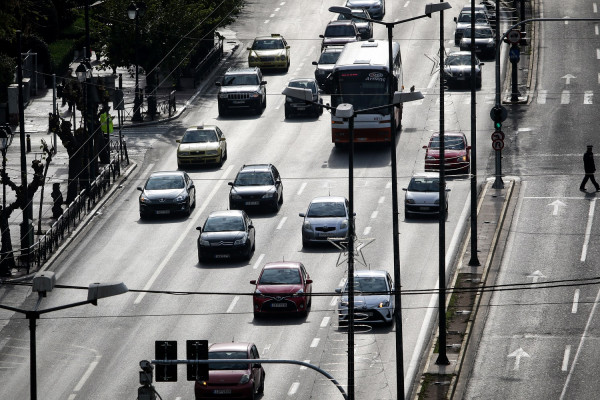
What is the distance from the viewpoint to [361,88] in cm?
6425

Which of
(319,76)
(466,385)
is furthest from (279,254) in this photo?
(319,76)

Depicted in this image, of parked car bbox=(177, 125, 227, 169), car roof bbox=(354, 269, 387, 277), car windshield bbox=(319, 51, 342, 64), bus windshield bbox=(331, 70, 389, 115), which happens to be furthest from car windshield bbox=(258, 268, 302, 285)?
car windshield bbox=(319, 51, 342, 64)

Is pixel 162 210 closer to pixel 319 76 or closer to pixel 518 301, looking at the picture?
pixel 518 301

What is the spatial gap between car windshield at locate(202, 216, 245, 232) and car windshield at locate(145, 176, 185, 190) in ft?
18.3

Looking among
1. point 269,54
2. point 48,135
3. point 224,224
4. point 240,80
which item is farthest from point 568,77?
point 224,224

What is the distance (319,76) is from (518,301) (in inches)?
1186

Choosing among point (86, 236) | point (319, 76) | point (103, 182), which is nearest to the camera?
A: point (86, 236)

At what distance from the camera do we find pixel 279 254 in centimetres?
5212

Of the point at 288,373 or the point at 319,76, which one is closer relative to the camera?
the point at 288,373

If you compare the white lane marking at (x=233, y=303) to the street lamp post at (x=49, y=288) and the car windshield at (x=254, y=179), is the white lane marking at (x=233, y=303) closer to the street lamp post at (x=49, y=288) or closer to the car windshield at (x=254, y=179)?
the car windshield at (x=254, y=179)

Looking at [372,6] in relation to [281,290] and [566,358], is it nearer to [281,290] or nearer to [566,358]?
[281,290]

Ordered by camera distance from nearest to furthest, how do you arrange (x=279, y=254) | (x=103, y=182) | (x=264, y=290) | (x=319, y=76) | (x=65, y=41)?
(x=264, y=290)
(x=279, y=254)
(x=103, y=182)
(x=319, y=76)
(x=65, y=41)

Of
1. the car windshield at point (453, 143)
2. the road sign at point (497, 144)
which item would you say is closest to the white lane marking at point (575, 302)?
the road sign at point (497, 144)

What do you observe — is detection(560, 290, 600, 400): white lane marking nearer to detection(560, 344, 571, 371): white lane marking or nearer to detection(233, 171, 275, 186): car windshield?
detection(560, 344, 571, 371): white lane marking
